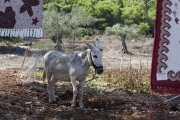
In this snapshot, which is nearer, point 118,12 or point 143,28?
point 143,28

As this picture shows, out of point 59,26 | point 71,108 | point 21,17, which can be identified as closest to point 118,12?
point 59,26

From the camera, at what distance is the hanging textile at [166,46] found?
5488 millimetres

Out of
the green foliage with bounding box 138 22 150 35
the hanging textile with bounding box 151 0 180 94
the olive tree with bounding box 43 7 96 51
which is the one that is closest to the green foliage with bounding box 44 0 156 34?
the green foliage with bounding box 138 22 150 35

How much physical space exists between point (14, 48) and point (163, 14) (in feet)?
73.9

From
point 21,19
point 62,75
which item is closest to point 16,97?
point 62,75

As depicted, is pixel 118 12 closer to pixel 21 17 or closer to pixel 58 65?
pixel 58 65

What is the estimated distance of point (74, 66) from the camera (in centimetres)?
752

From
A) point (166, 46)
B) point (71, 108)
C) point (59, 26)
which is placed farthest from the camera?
point (59, 26)

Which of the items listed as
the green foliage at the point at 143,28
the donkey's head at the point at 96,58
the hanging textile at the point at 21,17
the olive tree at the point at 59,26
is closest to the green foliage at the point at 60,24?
the olive tree at the point at 59,26

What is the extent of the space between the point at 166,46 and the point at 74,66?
7.81 ft

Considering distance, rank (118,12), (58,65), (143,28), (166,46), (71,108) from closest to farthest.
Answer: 1. (166,46)
2. (71,108)
3. (58,65)
4. (143,28)
5. (118,12)

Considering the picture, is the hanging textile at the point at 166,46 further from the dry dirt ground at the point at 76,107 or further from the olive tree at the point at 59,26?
the olive tree at the point at 59,26

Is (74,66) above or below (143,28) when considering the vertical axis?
below

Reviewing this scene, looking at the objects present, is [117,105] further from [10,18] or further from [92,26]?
[92,26]
